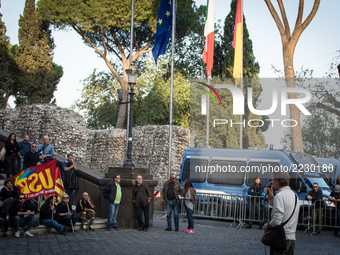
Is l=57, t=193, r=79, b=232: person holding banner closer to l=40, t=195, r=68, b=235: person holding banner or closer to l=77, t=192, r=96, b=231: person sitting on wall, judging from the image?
l=40, t=195, r=68, b=235: person holding banner

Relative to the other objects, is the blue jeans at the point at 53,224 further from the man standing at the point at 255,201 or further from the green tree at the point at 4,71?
the green tree at the point at 4,71

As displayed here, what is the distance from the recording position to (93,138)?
3256 cm

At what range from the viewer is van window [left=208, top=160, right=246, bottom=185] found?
1864cm

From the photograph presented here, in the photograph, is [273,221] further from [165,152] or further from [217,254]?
[165,152]

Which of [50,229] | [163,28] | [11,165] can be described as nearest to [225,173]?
[163,28]

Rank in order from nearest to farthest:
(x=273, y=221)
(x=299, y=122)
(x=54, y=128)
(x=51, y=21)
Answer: (x=273, y=221) < (x=299, y=122) < (x=54, y=128) < (x=51, y=21)

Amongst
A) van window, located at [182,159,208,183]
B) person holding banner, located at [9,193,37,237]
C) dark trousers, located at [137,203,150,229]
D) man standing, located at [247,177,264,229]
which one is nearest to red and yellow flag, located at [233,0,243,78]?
van window, located at [182,159,208,183]

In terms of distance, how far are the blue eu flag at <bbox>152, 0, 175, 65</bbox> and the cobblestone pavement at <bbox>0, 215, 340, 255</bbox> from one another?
11.7 meters

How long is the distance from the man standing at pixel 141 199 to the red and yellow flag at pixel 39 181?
2.21m

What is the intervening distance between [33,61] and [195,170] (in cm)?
2038

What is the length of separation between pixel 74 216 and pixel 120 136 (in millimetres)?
19546

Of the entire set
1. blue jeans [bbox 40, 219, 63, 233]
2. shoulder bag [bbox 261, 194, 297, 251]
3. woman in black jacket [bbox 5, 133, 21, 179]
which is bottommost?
blue jeans [bbox 40, 219, 63, 233]

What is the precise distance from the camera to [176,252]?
9.35 m

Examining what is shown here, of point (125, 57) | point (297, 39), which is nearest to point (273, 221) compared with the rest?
point (297, 39)
